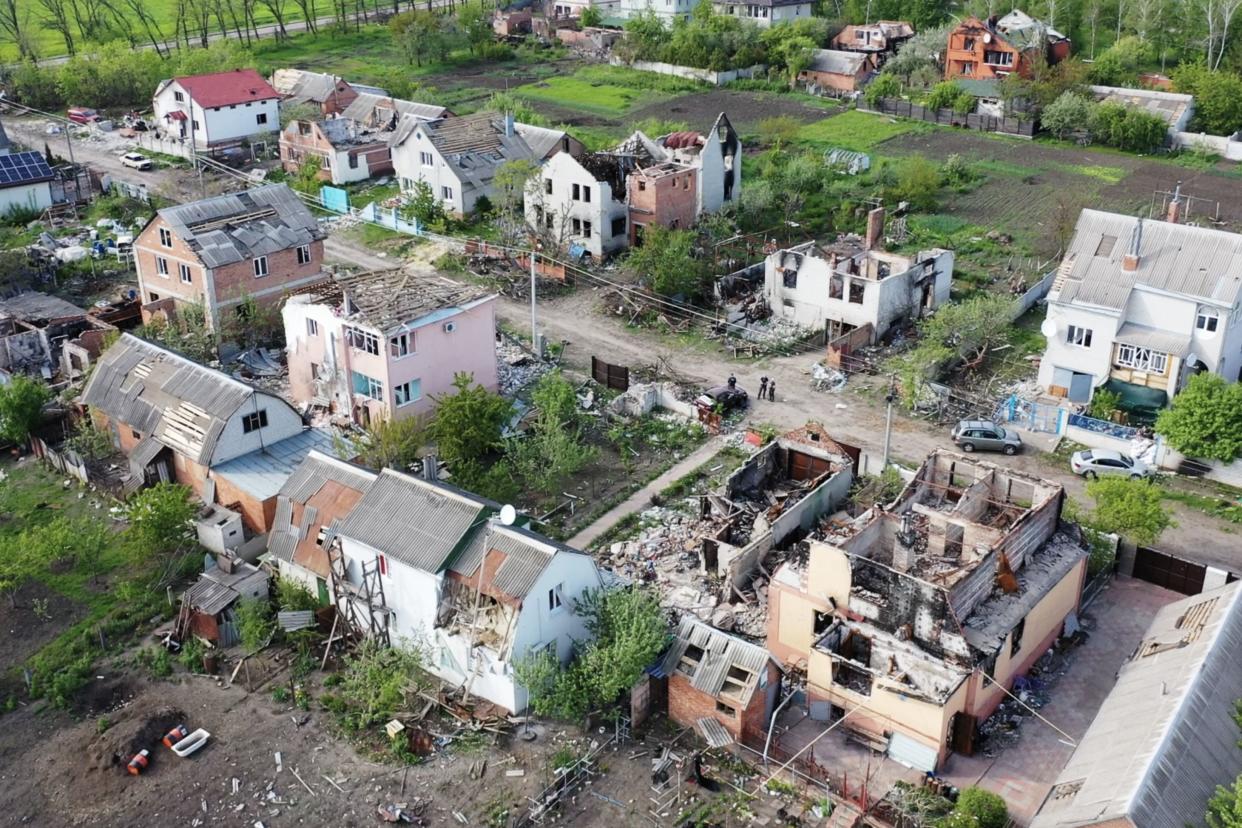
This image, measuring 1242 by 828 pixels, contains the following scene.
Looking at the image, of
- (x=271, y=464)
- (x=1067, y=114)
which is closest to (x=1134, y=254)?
(x=271, y=464)

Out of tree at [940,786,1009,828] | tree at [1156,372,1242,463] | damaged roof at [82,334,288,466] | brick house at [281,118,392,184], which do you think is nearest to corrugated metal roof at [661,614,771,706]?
tree at [940,786,1009,828]

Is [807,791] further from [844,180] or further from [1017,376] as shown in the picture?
[844,180]

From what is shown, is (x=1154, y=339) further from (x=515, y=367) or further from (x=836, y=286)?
(x=515, y=367)

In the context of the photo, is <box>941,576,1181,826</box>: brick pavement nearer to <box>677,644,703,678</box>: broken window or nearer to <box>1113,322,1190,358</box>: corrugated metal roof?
<box>677,644,703,678</box>: broken window

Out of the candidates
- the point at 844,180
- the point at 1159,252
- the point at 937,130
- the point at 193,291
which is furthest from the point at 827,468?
the point at 937,130

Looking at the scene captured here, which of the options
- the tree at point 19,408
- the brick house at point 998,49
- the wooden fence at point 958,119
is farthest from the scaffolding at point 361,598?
the brick house at point 998,49

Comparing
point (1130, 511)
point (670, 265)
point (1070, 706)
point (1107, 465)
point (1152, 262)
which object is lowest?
point (1070, 706)
